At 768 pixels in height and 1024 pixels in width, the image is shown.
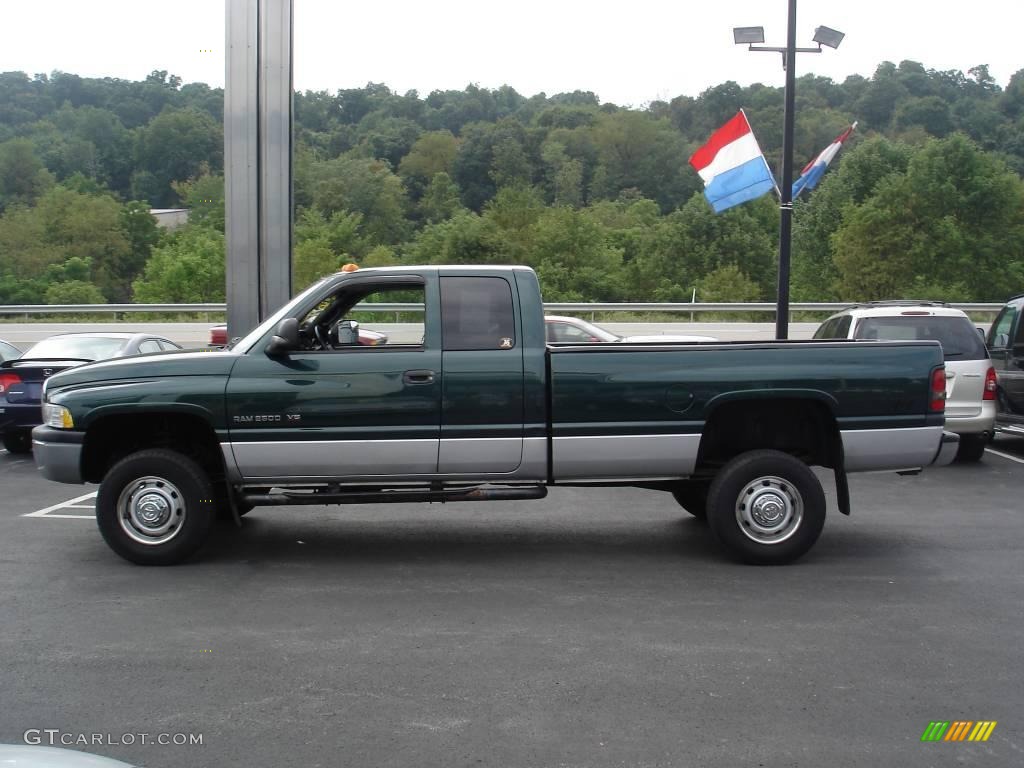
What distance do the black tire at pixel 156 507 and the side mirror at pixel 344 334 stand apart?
1.40 metres

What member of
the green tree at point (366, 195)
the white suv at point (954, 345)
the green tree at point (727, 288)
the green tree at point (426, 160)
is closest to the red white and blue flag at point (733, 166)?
the white suv at point (954, 345)

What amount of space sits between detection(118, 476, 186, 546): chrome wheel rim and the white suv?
784 centimetres

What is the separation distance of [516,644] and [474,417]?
196 cm

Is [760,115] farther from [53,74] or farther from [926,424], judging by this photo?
[926,424]

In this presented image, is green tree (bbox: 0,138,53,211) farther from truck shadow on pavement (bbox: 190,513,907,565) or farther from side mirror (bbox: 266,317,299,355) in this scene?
side mirror (bbox: 266,317,299,355)

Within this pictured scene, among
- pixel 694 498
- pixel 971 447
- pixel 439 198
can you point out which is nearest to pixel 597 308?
pixel 971 447

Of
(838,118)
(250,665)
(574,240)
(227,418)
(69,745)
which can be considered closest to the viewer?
(69,745)

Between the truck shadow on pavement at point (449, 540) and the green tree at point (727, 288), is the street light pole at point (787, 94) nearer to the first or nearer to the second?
the truck shadow on pavement at point (449, 540)

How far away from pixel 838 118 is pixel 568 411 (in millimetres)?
77172

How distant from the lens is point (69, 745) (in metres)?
4.44

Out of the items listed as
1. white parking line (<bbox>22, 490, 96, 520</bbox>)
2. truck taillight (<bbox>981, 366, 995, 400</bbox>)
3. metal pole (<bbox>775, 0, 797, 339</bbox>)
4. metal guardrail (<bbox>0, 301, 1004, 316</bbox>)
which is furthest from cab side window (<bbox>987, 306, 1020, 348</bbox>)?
metal guardrail (<bbox>0, 301, 1004, 316</bbox>)

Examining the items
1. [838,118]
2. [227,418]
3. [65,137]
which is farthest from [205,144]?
[227,418]

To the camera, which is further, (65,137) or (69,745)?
(65,137)

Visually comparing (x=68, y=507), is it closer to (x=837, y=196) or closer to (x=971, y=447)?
(x=971, y=447)
